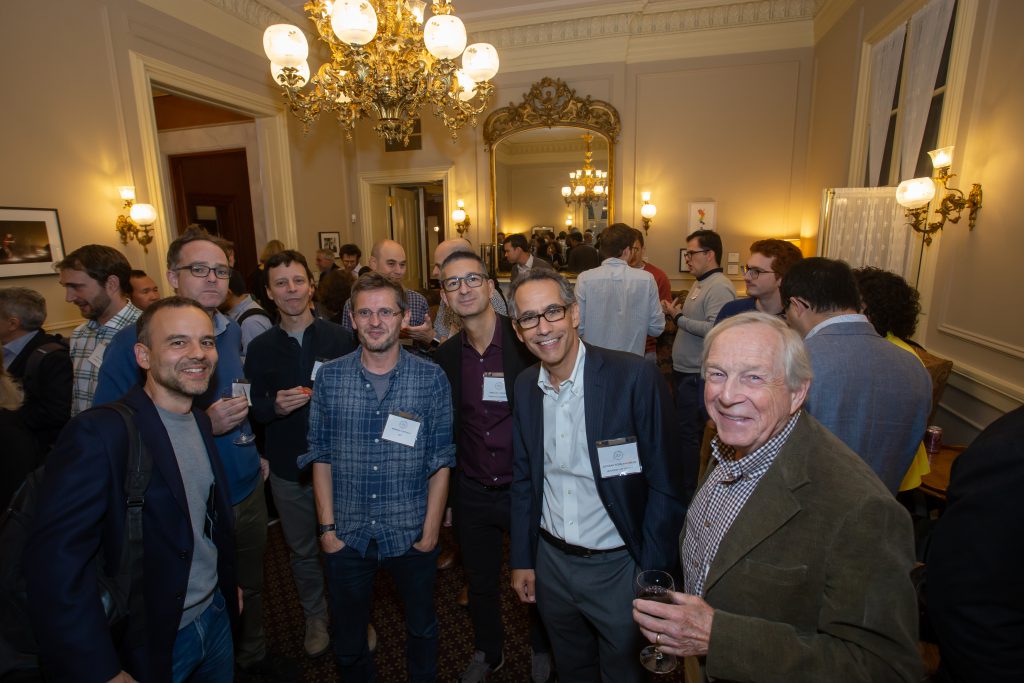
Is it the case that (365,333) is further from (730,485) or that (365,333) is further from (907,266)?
(907,266)

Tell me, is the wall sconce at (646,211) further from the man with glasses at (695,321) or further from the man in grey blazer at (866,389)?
the man in grey blazer at (866,389)

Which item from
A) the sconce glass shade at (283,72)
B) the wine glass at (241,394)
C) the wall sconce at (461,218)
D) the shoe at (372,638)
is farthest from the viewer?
the wall sconce at (461,218)

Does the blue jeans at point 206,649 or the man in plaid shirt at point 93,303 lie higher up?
the man in plaid shirt at point 93,303

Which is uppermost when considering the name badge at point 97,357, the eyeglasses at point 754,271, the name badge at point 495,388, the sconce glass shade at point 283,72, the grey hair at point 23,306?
the sconce glass shade at point 283,72

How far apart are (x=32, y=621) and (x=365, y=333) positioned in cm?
112

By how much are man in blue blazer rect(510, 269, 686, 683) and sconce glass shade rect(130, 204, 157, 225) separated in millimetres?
4687

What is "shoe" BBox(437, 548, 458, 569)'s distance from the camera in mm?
2998

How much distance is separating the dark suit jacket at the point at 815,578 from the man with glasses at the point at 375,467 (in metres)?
1.13

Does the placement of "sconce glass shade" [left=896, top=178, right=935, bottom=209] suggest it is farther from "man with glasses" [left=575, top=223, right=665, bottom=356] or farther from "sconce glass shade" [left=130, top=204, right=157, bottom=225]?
"sconce glass shade" [left=130, top=204, right=157, bottom=225]

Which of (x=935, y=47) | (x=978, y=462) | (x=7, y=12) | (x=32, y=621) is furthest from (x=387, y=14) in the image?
(x=978, y=462)

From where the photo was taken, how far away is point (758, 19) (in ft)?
20.8

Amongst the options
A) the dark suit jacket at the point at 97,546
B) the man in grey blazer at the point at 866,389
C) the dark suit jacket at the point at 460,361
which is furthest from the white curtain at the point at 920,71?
the dark suit jacket at the point at 97,546

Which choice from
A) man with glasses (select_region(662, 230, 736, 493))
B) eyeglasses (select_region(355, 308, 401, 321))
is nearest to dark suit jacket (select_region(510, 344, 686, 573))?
eyeglasses (select_region(355, 308, 401, 321))

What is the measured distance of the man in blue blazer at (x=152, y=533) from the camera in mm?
1124
